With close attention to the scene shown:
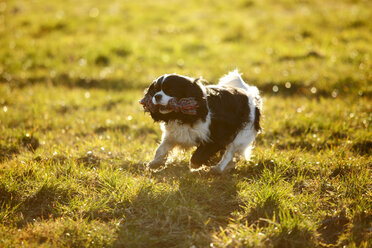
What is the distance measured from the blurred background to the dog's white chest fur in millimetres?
3766

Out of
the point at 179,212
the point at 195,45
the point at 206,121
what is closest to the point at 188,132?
the point at 206,121

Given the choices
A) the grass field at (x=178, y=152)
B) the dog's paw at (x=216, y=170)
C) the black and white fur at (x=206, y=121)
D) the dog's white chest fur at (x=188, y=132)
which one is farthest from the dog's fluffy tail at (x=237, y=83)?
the dog's paw at (x=216, y=170)

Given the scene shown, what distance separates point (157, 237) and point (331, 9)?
12.6 m

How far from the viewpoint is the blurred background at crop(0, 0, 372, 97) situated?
8.22 meters

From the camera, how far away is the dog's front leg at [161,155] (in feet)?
14.3

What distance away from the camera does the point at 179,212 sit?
350cm

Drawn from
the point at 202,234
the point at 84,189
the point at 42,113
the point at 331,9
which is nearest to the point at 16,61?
the point at 42,113

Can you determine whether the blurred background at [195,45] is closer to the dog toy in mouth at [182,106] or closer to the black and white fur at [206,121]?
the black and white fur at [206,121]

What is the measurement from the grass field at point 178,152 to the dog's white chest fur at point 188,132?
41 cm

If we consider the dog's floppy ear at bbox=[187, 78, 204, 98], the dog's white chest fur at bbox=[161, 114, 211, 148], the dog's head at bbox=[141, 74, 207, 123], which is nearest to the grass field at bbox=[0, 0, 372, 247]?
the dog's white chest fur at bbox=[161, 114, 211, 148]

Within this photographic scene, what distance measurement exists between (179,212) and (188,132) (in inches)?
39.1

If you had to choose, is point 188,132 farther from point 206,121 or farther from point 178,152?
point 178,152

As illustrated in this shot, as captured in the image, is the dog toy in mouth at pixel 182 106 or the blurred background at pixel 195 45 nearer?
the dog toy in mouth at pixel 182 106

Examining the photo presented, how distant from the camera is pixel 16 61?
30.8 feet
